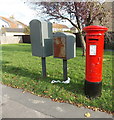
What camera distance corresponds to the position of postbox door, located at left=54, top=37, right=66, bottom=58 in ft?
11.6

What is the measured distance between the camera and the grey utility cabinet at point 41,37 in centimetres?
373

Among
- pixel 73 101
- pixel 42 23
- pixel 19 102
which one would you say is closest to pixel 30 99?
pixel 19 102

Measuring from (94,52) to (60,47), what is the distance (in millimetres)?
1149

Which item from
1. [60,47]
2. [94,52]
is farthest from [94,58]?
[60,47]

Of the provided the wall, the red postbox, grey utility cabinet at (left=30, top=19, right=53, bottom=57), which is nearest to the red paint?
the red postbox

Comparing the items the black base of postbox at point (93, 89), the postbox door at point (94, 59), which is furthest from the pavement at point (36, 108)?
the postbox door at point (94, 59)

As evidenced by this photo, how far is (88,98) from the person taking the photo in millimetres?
2979

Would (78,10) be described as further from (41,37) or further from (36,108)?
(36,108)

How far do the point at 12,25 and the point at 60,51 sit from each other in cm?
5413

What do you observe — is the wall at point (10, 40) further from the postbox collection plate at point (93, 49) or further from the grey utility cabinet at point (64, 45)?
the postbox collection plate at point (93, 49)

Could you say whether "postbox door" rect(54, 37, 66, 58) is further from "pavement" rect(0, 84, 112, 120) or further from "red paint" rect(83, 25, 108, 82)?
"pavement" rect(0, 84, 112, 120)

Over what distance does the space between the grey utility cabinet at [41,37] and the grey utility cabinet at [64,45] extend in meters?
0.37

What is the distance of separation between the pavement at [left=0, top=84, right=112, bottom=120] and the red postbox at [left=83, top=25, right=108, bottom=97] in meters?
0.56

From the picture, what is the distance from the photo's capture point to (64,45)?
352cm
